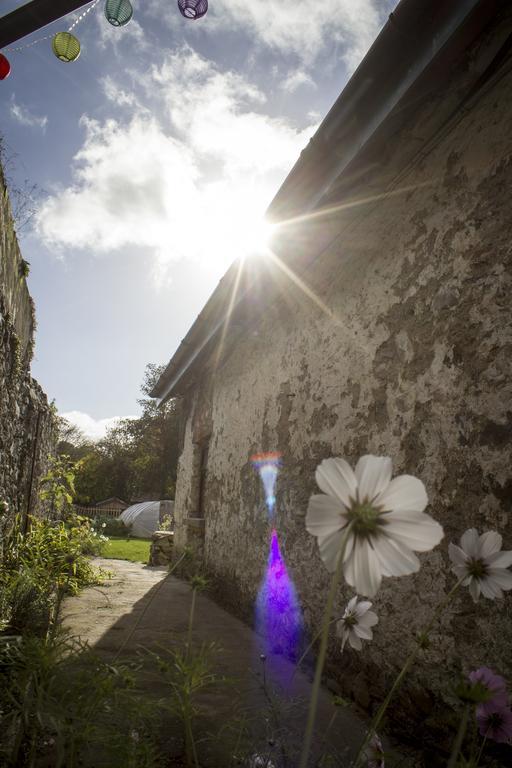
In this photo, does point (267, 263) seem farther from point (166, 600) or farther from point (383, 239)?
point (166, 600)

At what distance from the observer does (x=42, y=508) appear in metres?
5.29

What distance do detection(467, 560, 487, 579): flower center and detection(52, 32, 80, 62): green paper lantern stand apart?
376 centimetres

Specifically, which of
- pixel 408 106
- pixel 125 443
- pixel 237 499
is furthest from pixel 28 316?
pixel 125 443

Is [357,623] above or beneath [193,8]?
beneath

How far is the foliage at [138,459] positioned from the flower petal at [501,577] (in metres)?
28.9

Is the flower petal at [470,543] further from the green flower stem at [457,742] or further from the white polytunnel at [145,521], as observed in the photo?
the white polytunnel at [145,521]

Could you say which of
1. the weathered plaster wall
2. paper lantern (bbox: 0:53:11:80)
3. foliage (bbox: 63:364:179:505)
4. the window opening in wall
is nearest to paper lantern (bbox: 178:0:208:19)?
paper lantern (bbox: 0:53:11:80)

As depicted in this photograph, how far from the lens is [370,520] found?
2.37 ft

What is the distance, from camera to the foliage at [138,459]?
30.7m

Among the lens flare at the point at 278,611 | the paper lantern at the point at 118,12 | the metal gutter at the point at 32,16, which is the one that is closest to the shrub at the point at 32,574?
the lens flare at the point at 278,611

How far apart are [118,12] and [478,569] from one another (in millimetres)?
3657

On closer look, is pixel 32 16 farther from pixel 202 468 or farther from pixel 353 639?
pixel 202 468

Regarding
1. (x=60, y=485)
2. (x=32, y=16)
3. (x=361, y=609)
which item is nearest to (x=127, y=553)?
(x=60, y=485)

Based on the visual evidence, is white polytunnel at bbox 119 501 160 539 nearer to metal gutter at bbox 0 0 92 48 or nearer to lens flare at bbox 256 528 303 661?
lens flare at bbox 256 528 303 661
